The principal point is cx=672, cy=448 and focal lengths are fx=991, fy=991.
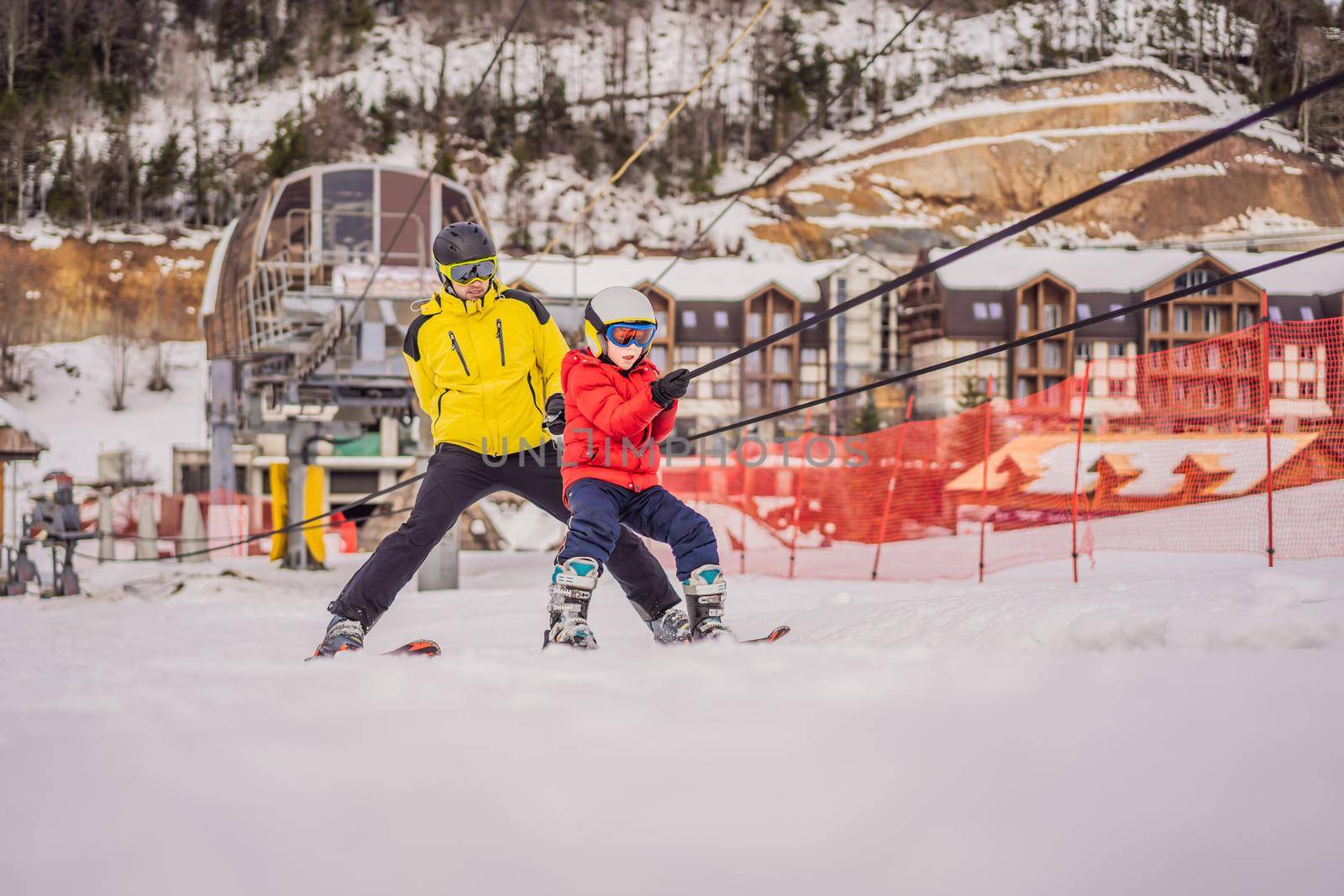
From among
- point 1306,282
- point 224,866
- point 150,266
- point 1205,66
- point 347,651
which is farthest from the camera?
point 1205,66

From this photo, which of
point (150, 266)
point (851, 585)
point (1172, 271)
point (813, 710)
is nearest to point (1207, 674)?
point (813, 710)

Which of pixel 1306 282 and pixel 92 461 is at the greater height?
pixel 1306 282

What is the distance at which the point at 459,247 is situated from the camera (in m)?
3.87

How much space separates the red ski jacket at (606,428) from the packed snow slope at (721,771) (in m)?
1.06

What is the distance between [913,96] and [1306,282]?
4437 cm

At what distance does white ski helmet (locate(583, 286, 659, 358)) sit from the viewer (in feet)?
11.5

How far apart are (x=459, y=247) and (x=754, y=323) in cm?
3671

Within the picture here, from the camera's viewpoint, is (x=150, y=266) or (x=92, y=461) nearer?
(x=92, y=461)

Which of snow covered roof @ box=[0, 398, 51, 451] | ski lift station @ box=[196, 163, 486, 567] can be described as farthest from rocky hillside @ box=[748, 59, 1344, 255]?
snow covered roof @ box=[0, 398, 51, 451]

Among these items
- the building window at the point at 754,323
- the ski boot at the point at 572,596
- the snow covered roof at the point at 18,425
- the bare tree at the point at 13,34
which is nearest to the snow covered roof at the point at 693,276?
the building window at the point at 754,323

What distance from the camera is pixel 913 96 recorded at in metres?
75.8

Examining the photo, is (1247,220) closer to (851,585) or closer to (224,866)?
(851,585)

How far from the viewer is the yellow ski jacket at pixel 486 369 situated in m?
3.88

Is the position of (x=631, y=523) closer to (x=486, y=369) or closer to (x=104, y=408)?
(x=486, y=369)
